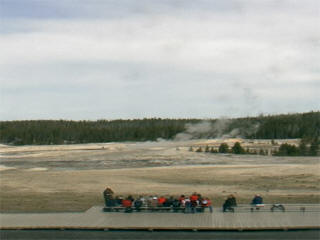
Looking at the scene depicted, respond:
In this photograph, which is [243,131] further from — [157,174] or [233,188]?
[233,188]

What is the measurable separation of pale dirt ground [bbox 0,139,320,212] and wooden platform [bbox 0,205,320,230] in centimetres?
282

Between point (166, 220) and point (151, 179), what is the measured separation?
51.7 feet

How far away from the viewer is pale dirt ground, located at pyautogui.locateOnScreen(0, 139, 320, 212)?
28188 mm

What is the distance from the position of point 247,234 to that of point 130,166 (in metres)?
28.5

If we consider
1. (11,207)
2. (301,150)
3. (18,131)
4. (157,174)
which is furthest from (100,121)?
(11,207)

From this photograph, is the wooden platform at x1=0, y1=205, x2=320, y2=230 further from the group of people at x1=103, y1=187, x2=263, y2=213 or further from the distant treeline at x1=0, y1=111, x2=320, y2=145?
the distant treeline at x1=0, y1=111, x2=320, y2=145

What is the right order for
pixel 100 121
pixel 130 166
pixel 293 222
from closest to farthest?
pixel 293 222, pixel 130 166, pixel 100 121

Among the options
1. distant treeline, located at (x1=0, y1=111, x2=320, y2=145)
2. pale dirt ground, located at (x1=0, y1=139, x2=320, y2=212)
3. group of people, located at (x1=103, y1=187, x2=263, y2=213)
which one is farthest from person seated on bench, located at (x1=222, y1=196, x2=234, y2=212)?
distant treeline, located at (x1=0, y1=111, x2=320, y2=145)

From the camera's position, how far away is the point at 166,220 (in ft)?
68.6

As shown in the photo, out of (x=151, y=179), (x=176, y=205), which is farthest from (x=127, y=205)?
(x=151, y=179)

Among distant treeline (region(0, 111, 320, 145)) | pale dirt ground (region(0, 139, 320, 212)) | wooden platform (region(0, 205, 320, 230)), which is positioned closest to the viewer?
wooden platform (region(0, 205, 320, 230))

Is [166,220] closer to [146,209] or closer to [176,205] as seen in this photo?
[176,205]

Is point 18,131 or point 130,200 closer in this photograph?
point 130,200

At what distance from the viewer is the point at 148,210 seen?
22938mm
